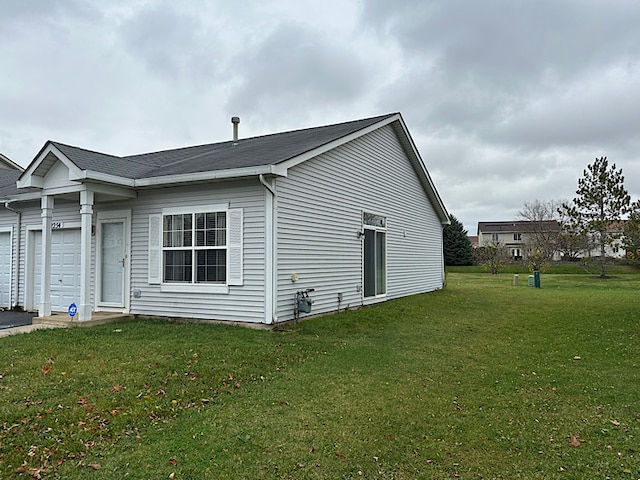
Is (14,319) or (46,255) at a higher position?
(46,255)

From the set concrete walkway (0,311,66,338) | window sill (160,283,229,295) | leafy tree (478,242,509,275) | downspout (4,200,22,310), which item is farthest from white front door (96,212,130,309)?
leafy tree (478,242,509,275)

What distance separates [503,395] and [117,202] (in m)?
8.69

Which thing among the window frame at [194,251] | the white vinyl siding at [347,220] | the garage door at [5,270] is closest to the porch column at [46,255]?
the window frame at [194,251]

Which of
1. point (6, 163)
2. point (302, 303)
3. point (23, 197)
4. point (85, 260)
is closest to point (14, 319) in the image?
point (23, 197)

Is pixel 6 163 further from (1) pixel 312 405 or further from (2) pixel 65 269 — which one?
Result: (1) pixel 312 405

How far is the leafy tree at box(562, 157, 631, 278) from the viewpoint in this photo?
1035 inches

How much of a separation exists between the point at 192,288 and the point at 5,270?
664cm

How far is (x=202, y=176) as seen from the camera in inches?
339

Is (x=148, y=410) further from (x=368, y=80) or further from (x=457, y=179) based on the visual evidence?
(x=457, y=179)

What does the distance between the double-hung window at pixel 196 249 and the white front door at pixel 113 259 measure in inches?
31.1

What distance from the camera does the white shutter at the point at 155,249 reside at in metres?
9.56

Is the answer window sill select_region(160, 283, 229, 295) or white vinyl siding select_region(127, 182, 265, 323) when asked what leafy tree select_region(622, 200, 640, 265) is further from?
window sill select_region(160, 283, 229, 295)

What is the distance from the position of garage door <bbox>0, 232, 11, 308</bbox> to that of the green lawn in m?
5.37

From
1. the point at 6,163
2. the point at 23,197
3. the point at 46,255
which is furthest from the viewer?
the point at 6,163
